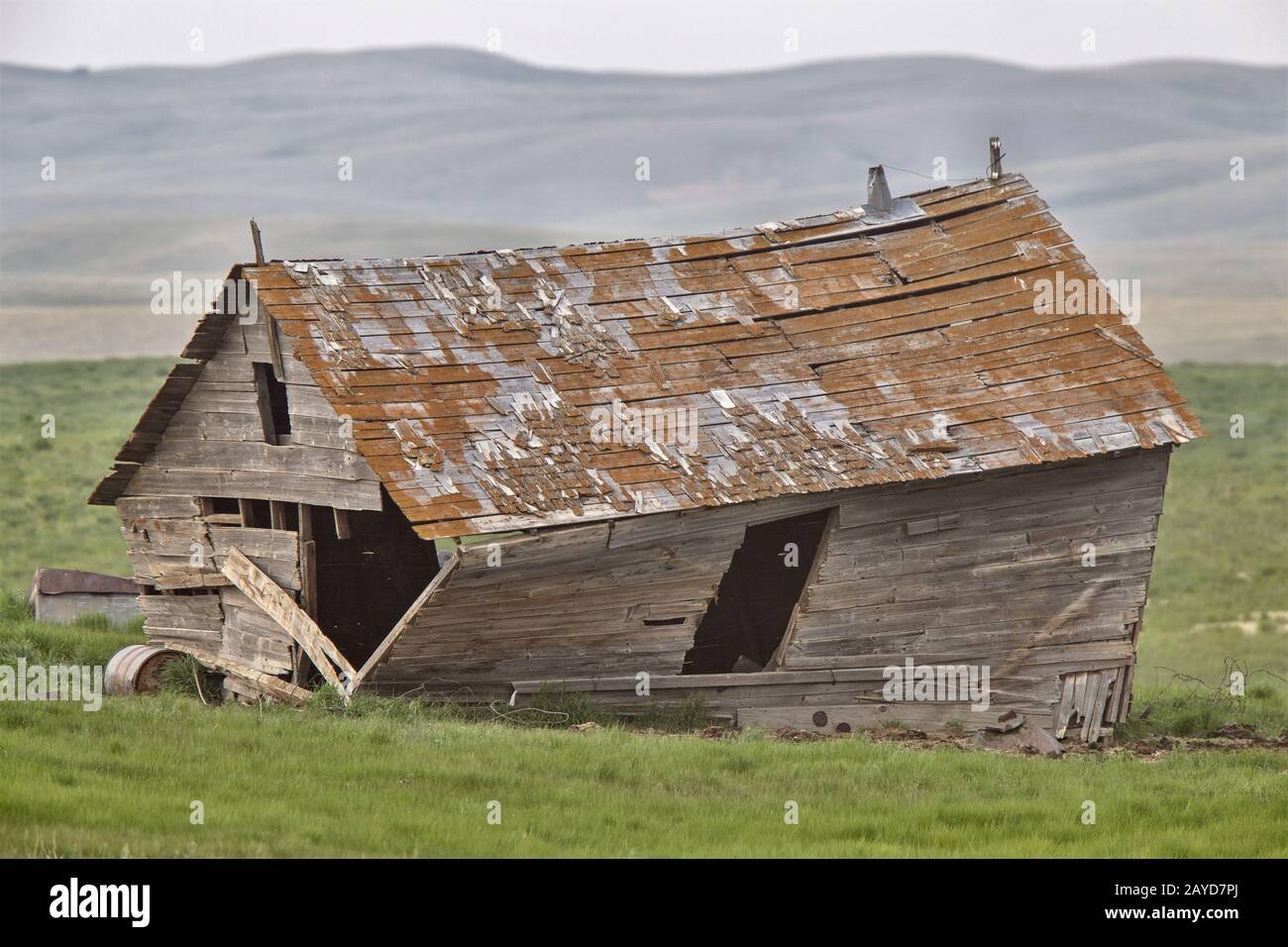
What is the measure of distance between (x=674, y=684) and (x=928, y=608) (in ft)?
7.85

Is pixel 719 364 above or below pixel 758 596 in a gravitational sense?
above

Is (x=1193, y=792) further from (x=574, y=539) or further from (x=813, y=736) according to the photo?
(x=574, y=539)

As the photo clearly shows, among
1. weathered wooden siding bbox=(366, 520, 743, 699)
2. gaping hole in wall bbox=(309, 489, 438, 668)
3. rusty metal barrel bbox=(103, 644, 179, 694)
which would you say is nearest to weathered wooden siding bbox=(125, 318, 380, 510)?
weathered wooden siding bbox=(366, 520, 743, 699)

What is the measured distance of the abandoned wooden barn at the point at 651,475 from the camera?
13.9 m

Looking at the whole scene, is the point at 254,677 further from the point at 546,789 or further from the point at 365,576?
the point at 546,789

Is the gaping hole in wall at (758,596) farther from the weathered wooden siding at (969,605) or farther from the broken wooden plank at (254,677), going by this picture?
the broken wooden plank at (254,677)

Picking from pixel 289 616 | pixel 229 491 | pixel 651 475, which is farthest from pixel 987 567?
pixel 229 491

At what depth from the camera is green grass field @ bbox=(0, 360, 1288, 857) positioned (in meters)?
9.78

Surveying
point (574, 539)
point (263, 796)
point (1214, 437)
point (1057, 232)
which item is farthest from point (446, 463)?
point (1214, 437)

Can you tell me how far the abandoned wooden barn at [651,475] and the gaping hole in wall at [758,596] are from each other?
0.91 m

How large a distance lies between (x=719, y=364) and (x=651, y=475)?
6.40 ft

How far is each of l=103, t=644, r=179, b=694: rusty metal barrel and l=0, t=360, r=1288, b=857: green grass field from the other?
747 millimetres

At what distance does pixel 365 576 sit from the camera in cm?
1678

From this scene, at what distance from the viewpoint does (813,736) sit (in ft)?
47.6
